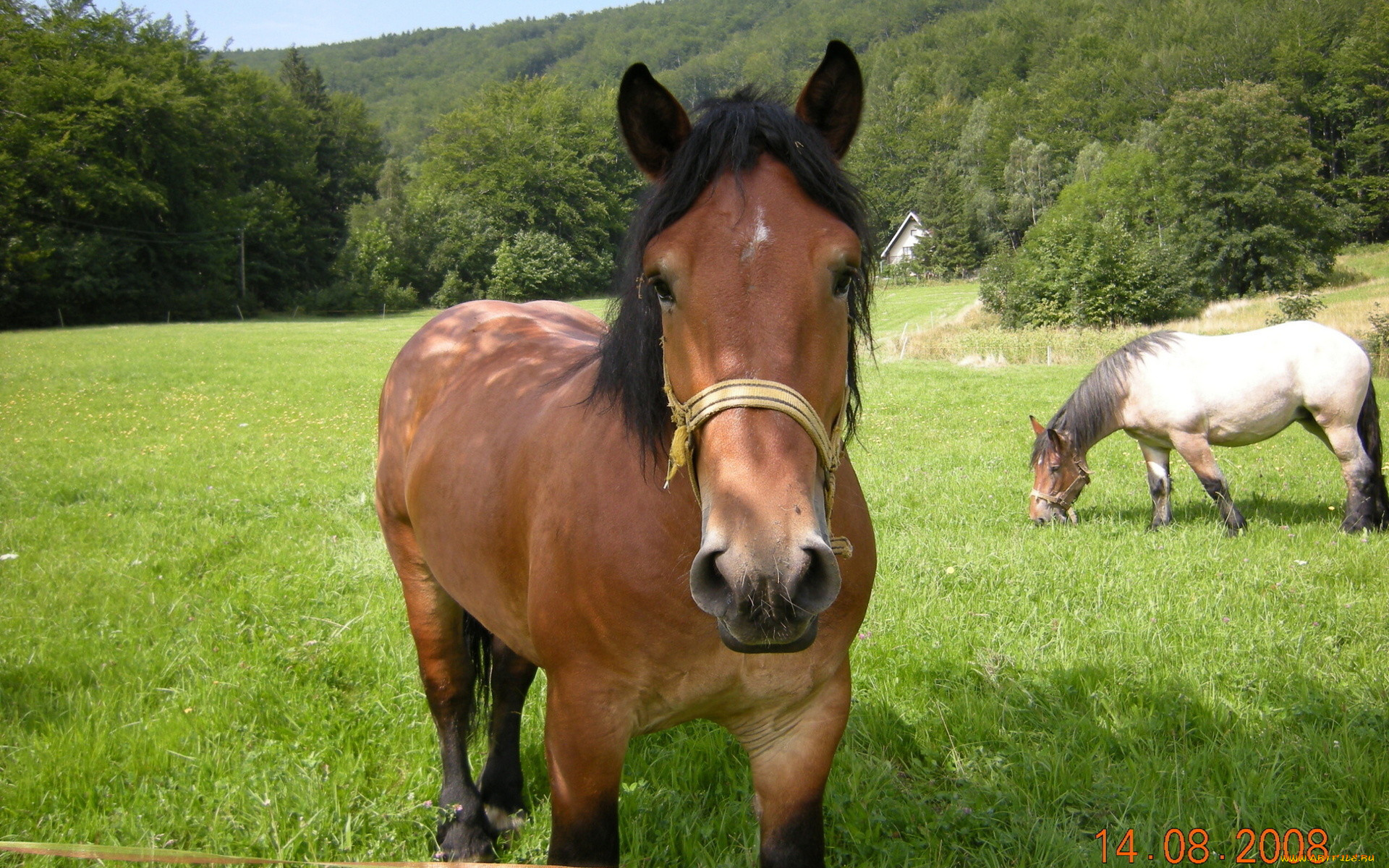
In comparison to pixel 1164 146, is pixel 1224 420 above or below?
below

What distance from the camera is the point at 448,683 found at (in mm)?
3223

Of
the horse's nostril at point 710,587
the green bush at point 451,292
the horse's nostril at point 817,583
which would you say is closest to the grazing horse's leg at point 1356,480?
the horse's nostril at point 817,583

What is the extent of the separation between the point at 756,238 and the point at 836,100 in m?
0.62

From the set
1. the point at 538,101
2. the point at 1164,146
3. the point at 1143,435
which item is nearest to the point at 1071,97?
the point at 1164,146

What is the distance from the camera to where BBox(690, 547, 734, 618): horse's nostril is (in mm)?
1299

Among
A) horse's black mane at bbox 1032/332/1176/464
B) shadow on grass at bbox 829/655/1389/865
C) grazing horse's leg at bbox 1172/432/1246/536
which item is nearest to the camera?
shadow on grass at bbox 829/655/1389/865

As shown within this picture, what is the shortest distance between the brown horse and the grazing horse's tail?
704cm

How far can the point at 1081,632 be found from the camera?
4227 mm

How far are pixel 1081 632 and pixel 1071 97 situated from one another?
87.7 meters

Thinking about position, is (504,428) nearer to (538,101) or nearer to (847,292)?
(847,292)

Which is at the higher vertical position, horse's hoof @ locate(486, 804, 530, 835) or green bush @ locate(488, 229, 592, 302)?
horse's hoof @ locate(486, 804, 530, 835)

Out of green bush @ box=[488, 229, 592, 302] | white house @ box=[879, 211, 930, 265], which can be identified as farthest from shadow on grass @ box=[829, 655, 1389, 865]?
white house @ box=[879, 211, 930, 265]

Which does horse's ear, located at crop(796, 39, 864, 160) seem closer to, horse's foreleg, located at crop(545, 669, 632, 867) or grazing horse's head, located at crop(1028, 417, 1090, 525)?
horse's foreleg, located at crop(545, 669, 632, 867)

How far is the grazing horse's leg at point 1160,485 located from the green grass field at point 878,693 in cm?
19
